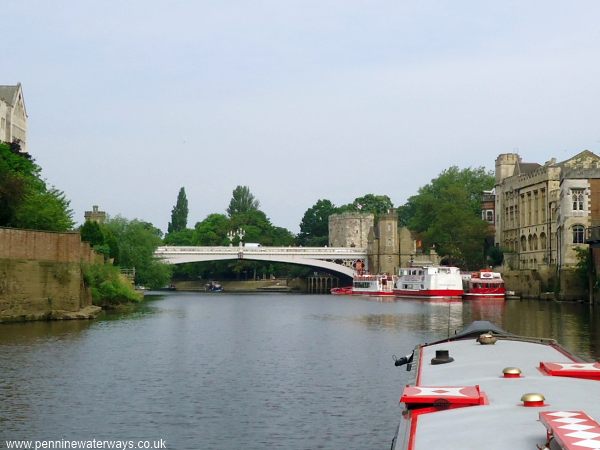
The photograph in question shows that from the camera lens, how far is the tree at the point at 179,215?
195 metres

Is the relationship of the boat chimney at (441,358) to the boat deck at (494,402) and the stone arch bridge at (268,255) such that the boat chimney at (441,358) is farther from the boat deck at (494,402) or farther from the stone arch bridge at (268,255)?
the stone arch bridge at (268,255)

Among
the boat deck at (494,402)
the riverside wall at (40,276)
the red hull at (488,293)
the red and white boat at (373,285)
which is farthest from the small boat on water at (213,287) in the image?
the boat deck at (494,402)

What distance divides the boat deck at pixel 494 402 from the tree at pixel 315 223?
159 m

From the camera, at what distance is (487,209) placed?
4936 inches

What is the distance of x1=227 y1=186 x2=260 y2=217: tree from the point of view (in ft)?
637

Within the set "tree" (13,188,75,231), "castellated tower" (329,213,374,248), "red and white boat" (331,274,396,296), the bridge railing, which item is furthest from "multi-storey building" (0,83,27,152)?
"castellated tower" (329,213,374,248)

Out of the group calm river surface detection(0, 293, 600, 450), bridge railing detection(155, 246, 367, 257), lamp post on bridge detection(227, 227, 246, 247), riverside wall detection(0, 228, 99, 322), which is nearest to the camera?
calm river surface detection(0, 293, 600, 450)

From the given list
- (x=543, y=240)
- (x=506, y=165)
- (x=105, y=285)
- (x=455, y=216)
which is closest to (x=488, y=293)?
(x=543, y=240)

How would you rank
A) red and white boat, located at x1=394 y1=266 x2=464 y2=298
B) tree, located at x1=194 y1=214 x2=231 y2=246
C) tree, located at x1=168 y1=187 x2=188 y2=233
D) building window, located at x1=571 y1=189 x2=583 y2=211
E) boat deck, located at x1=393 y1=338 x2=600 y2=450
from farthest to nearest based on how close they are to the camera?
1. tree, located at x1=168 y1=187 x2=188 y2=233
2. tree, located at x1=194 y1=214 x2=231 y2=246
3. red and white boat, located at x1=394 y1=266 x2=464 y2=298
4. building window, located at x1=571 y1=189 x2=583 y2=211
5. boat deck, located at x1=393 y1=338 x2=600 y2=450

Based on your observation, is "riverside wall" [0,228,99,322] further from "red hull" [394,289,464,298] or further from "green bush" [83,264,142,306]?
"red hull" [394,289,464,298]

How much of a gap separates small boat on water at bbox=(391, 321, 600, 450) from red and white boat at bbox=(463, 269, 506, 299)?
76.9 m

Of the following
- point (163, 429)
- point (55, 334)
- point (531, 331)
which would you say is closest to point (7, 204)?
point (55, 334)

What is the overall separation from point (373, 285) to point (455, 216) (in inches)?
535

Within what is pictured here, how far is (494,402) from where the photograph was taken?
11.4 metres
